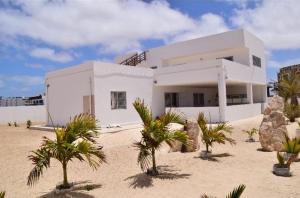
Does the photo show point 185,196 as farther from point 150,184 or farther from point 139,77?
point 139,77

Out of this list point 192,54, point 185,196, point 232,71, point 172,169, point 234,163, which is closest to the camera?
point 185,196

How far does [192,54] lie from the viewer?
2677cm

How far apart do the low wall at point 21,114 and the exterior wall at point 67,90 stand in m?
9.93

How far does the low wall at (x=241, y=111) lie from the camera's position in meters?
20.5

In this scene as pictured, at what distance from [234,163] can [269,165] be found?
3.36 feet

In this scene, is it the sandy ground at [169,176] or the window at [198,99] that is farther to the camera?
the window at [198,99]

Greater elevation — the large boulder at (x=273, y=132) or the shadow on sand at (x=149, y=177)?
the large boulder at (x=273, y=132)

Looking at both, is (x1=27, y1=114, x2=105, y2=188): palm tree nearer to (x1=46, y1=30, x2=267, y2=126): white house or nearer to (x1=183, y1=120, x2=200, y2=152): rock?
(x1=183, y1=120, x2=200, y2=152): rock

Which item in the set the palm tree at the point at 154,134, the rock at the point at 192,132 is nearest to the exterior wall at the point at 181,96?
the rock at the point at 192,132

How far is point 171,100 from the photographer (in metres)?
25.4

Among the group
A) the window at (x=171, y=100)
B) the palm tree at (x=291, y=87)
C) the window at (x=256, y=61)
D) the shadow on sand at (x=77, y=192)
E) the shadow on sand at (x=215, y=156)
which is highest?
the window at (x=256, y=61)

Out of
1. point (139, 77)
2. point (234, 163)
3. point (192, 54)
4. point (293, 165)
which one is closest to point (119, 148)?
point (234, 163)

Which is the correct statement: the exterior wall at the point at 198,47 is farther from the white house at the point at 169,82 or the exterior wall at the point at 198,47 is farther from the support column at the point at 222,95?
the support column at the point at 222,95

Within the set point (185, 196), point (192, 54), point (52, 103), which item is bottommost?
point (185, 196)
